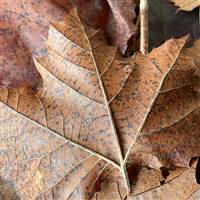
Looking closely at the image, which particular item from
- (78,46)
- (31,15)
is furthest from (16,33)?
(78,46)

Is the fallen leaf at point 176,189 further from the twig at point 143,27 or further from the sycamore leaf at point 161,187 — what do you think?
the twig at point 143,27

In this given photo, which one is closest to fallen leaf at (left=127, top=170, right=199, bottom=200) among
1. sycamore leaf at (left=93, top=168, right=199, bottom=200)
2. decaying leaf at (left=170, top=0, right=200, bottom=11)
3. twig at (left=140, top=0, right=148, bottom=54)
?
sycamore leaf at (left=93, top=168, right=199, bottom=200)

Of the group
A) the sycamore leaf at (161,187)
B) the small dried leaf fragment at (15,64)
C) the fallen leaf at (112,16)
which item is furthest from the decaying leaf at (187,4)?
the sycamore leaf at (161,187)

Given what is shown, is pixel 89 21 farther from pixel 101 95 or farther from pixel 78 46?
pixel 101 95

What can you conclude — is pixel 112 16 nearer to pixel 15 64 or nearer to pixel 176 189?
pixel 15 64

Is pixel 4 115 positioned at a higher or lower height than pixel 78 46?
lower

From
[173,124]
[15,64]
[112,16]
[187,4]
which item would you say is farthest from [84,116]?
[187,4]

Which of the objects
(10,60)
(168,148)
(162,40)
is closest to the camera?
(168,148)
